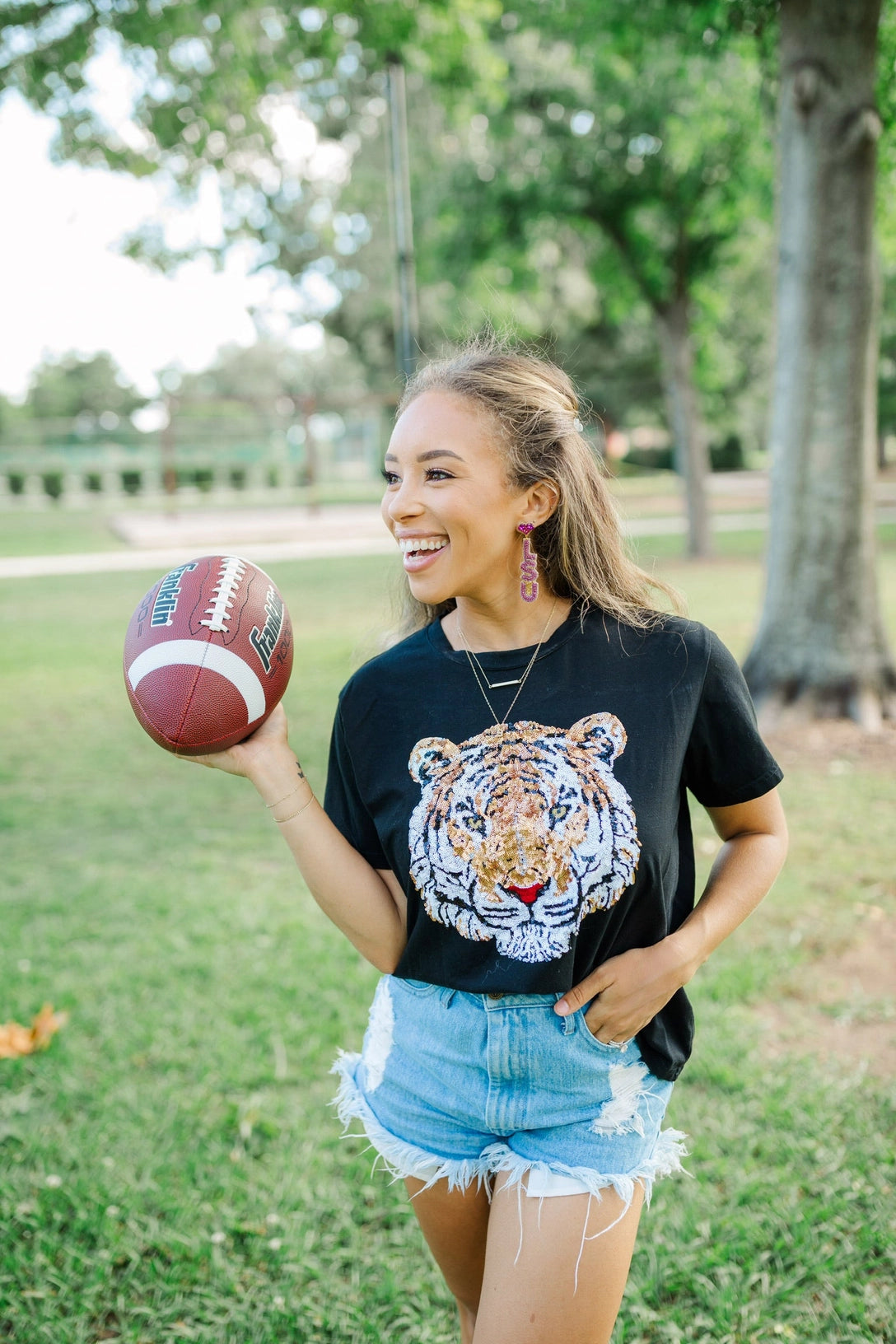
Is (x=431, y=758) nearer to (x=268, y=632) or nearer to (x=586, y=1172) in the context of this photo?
(x=268, y=632)

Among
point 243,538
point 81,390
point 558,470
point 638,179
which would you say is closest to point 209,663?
point 558,470

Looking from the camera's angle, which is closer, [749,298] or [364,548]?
[364,548]

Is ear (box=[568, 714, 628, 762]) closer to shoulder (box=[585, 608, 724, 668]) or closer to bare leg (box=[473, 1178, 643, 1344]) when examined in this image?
shoulder (box=[585, 608, 724, 668])

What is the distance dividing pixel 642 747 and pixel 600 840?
17 centimetres

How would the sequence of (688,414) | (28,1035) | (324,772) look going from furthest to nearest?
(688,414)
(324,772)
(28,1035)

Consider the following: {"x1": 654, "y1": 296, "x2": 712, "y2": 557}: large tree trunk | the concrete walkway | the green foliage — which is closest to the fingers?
the concrete walkway

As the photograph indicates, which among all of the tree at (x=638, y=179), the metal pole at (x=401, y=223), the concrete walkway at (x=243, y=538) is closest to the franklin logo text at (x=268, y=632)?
the metal pole at (x=401, y=223)

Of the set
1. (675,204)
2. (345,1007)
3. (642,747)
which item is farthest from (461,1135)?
(675,204)

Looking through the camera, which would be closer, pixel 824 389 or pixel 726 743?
pixel 726 743

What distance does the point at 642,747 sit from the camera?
178 cm

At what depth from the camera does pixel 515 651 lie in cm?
192

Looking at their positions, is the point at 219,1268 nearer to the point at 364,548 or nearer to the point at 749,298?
the point at 364,548

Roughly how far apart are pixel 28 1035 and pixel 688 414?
15.4 meters

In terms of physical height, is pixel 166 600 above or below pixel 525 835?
above
